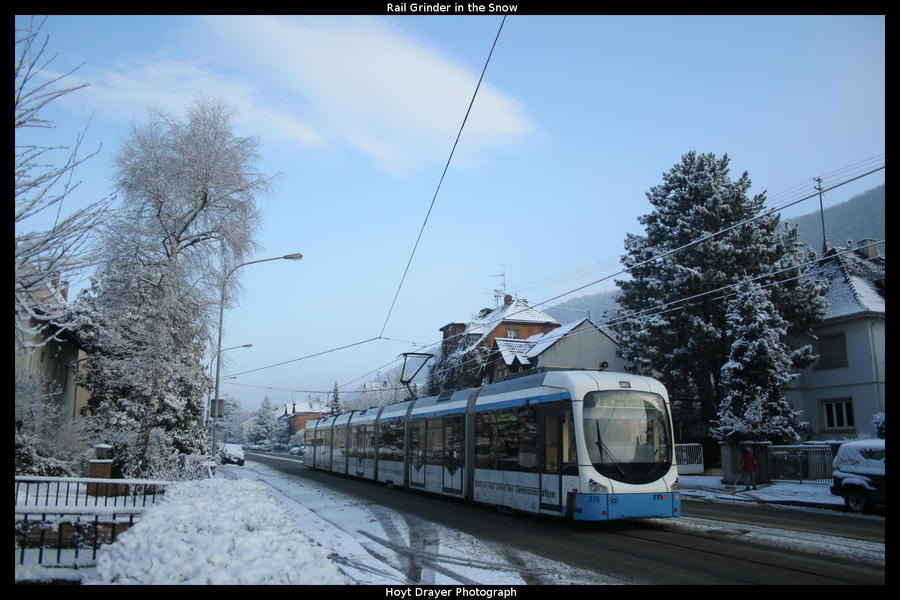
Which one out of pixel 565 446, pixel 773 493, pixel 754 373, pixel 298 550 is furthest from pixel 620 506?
pixel 754 373

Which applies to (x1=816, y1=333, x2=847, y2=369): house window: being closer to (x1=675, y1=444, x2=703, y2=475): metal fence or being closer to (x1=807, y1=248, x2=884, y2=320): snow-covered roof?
(x1=807, y1=248, x2=884, y2=320): snow-covered roof

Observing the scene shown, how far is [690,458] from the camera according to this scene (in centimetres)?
3169

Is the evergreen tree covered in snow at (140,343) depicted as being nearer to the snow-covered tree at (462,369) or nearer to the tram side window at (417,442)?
the tram side window at (417,442)

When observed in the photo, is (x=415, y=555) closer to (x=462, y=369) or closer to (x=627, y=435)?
(x=627, y=435)

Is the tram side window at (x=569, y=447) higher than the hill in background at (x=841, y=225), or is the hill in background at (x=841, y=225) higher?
the hill in background at (x=841, y=225)

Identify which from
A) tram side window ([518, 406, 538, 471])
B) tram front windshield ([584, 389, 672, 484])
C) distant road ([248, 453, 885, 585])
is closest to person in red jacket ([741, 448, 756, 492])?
distant road ([248, 453, 885, 585])

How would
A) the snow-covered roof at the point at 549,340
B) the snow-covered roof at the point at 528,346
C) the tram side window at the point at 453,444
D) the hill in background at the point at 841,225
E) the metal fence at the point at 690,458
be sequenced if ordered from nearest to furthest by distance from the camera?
1. the tram side window at the point at 453,444
2. the hill in background at the point at 841,225
3. the metal fence at the point at 690,458
4. the snow-covered roof at the point at 549,340
5. the snow-covered roof at the point at 528,346

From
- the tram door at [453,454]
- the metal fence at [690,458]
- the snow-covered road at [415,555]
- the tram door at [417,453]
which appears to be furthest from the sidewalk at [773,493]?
the snow-covered road at [415,555]

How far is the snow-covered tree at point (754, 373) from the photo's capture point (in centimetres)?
2612

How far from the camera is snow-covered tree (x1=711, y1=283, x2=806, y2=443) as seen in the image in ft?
85.7

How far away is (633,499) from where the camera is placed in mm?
12094

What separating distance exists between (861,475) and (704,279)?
16180 mm

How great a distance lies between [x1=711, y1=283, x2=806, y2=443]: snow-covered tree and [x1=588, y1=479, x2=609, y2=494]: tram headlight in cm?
1596

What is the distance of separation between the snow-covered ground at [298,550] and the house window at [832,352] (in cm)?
2143
